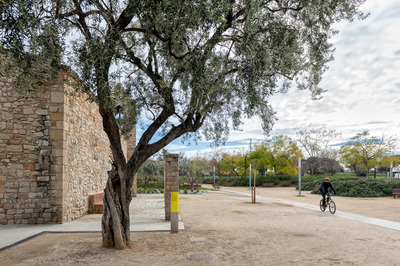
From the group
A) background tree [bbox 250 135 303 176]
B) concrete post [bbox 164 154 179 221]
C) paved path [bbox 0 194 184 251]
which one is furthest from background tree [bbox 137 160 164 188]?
background tree [bbox 250 135 303 176]

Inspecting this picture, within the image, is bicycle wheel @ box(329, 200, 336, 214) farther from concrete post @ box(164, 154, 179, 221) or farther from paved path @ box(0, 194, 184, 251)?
paved path @ box(0, 194, 184, 251)

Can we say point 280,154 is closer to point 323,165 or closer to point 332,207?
point 323,165

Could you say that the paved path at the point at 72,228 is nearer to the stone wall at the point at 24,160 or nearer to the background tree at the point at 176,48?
the stone wall at the point at 24,160

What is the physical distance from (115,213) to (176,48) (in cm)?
383

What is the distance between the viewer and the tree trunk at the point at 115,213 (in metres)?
6.70

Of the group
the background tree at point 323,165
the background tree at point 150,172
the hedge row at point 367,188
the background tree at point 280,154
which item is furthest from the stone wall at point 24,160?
the background tree at point 323,165

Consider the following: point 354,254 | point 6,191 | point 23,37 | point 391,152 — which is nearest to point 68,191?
point 6,191

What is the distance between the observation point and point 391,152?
124ft

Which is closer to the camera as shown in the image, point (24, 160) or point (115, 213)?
point (115, 213)

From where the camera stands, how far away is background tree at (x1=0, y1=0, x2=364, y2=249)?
570 cm

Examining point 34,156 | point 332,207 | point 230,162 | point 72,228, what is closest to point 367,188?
point 332,207

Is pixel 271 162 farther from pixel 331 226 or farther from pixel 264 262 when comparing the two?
pixel 264 262

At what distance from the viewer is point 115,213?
262 inches

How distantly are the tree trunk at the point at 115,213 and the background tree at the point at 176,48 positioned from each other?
22 millimetres
